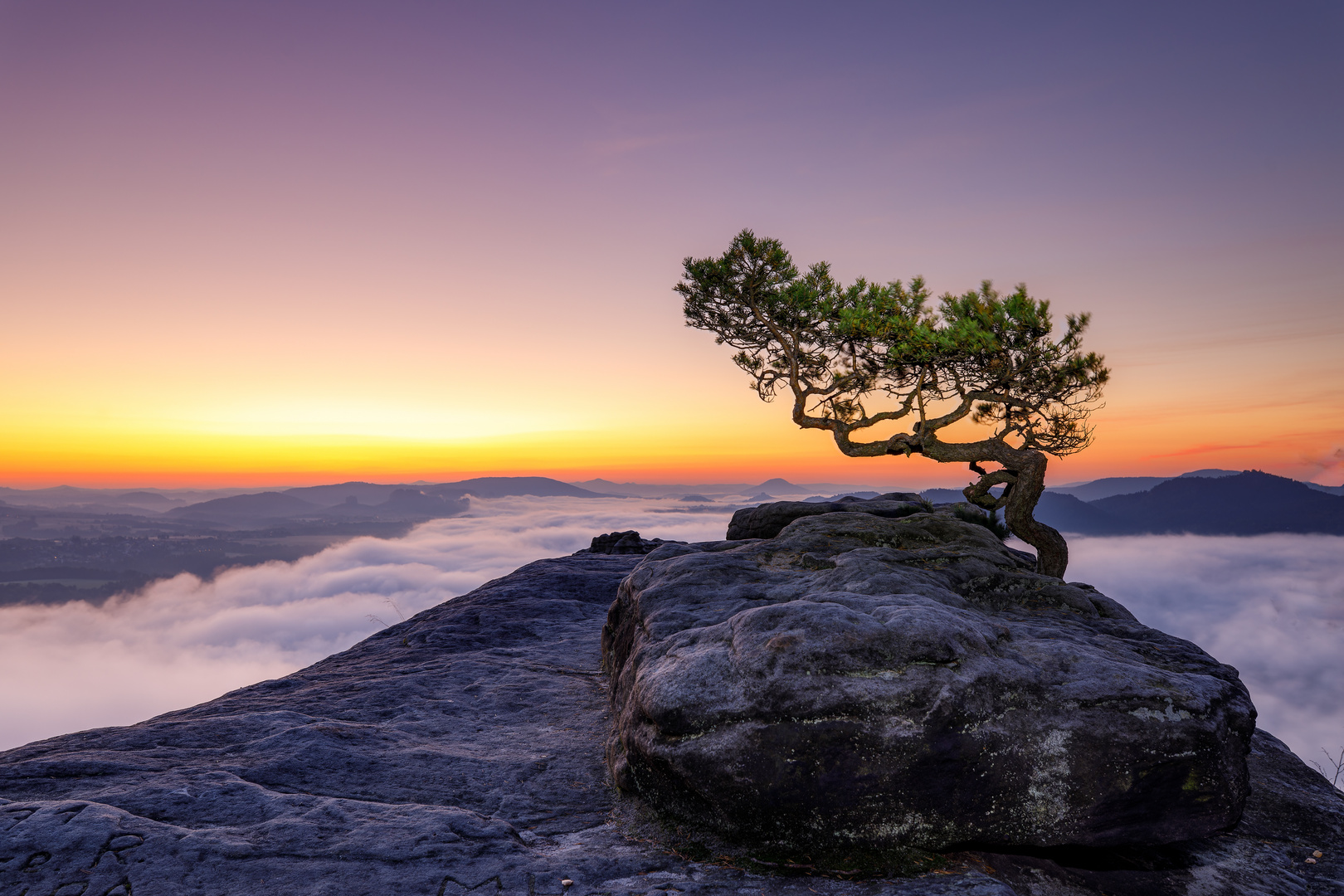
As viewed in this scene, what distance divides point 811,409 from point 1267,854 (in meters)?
16.5

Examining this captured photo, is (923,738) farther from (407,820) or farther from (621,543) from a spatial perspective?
(621,543)

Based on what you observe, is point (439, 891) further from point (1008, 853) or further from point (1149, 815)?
point (1149, 815)

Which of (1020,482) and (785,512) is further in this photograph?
(785,512)

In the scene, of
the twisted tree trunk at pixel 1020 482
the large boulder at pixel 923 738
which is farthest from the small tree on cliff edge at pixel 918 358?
the large boulder at pixel 923 738

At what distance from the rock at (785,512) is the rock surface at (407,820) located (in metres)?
13.2

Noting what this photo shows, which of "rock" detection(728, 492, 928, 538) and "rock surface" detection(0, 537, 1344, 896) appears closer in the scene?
"rock surface" detection(0, 537, 1344, 896)

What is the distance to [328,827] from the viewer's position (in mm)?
7070

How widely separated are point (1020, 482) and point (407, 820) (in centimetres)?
1906

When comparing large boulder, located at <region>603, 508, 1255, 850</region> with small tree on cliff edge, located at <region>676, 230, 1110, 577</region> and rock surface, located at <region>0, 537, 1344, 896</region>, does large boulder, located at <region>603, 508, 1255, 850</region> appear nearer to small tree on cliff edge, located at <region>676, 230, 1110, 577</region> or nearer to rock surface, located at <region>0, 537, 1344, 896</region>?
rock surface, located at <region>0, 537, 1344, 896</region>

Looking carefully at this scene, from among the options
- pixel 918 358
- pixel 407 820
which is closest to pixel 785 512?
pixel 918 358

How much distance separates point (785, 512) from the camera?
969 inches

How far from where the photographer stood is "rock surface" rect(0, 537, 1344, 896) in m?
6.22

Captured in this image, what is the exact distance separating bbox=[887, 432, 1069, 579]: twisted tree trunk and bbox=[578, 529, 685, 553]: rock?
17.8 m

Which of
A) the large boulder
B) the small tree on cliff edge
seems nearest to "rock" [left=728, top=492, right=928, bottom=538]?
the small tree on cliff edge
